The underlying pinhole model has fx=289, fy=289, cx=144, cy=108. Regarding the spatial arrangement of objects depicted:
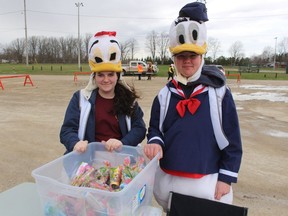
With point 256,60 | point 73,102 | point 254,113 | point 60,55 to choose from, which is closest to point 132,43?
point 60,55

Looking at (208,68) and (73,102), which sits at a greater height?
(208,68)

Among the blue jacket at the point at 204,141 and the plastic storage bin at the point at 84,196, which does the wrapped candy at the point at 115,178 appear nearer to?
the plastic storage bin at the point at 84,196

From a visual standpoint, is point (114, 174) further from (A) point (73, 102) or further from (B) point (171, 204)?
(A) point (73, 102)

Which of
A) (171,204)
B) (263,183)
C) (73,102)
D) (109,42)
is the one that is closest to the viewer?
(171,204)

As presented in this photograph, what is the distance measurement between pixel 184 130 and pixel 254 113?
7291mm

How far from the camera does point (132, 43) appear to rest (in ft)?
254

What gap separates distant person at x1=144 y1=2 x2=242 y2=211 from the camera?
161 cm

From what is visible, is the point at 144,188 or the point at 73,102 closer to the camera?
the point at 144,188

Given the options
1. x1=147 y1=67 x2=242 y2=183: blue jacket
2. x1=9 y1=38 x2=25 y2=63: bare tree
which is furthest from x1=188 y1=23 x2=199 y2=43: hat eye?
x1=9 y1=38 x2=25 y2=63: bare tree

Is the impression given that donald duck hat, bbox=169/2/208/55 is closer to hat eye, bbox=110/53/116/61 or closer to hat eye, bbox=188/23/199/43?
hat eye, bbox=188/23/199/43

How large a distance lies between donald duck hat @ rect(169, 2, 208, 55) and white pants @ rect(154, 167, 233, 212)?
28.6 inches

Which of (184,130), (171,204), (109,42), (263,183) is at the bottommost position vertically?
(263,183)

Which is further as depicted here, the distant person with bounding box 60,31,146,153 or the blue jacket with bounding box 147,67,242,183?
the distant person with bounding box 60,31,146,153

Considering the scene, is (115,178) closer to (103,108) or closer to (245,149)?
(103,108)
